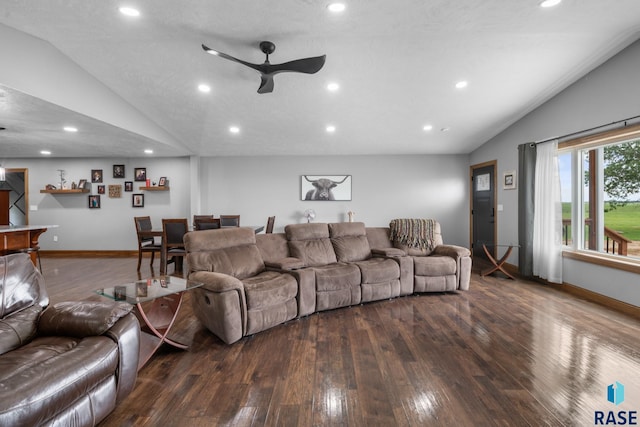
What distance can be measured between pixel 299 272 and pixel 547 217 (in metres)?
3.82

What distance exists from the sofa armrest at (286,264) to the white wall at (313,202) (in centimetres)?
357

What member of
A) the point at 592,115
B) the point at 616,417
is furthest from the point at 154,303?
the point at 592,115

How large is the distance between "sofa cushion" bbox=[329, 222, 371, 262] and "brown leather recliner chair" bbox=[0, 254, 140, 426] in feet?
8.49

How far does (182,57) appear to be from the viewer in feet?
11.0

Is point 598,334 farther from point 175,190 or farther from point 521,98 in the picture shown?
point 175,190

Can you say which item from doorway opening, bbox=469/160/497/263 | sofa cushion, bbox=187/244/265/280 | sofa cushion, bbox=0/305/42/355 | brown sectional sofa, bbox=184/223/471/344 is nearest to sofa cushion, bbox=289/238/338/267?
brown sectional sofa, bbox=184/223/471/344

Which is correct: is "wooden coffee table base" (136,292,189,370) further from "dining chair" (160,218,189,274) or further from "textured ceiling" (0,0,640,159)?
"textured ceiling" (0,0,640,159)

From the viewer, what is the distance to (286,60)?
3.35m

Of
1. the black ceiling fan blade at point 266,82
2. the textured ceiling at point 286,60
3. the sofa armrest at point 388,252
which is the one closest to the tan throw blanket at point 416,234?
the sofa armrest at point 388,252

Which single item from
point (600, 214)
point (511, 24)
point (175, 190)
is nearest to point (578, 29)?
point (511, 24)

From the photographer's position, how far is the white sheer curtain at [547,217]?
416cm

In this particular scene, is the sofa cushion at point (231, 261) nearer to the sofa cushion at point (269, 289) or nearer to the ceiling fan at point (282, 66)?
the sofa cushion at point (269, 289)

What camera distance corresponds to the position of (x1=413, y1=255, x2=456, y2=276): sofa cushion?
3.83m

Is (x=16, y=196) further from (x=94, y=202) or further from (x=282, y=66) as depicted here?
(x=282, y=66)
